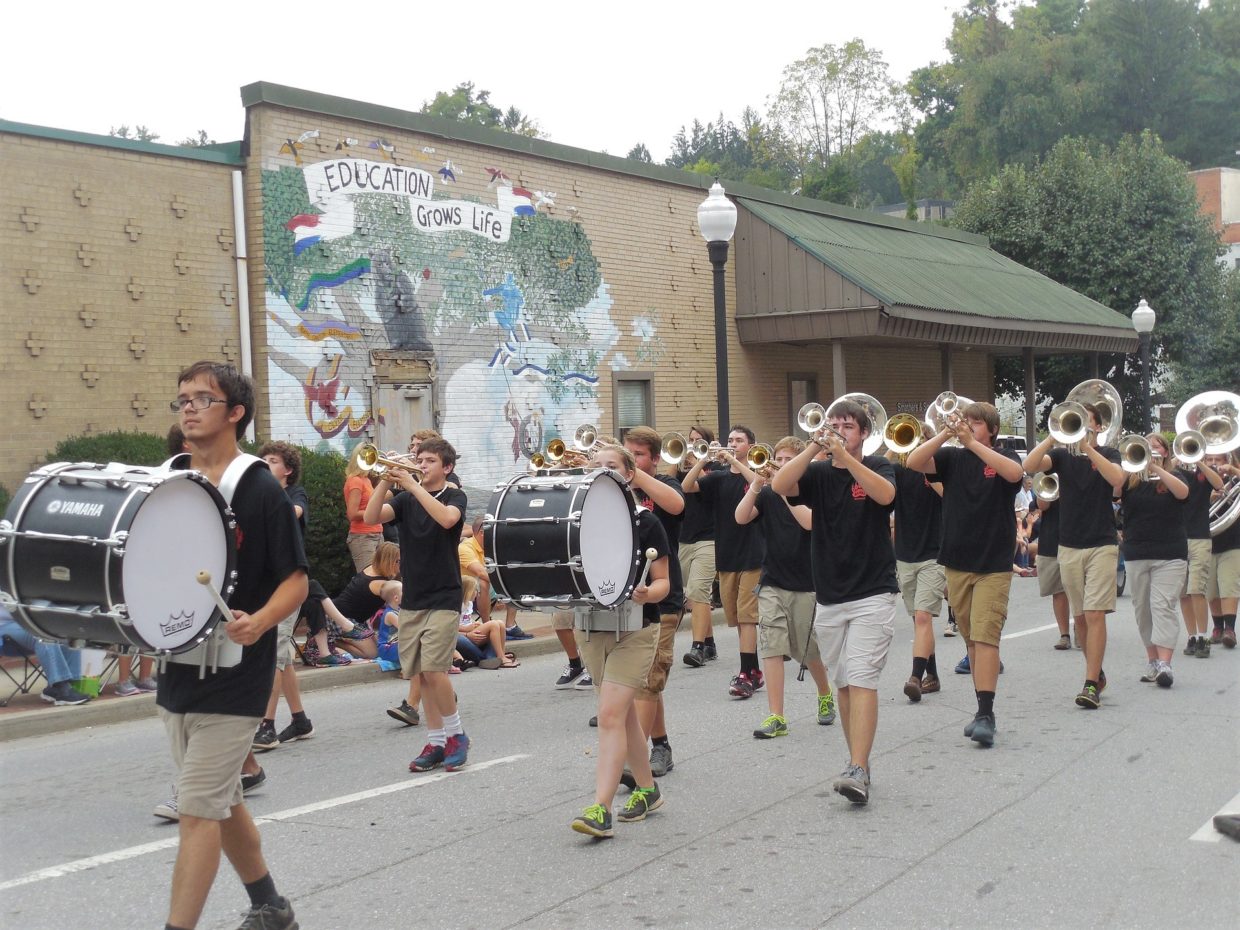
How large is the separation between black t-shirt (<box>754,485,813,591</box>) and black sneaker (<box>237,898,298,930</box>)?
4796mm

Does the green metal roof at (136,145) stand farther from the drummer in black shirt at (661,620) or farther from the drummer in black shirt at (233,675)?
the drummer in black shirt at (233,675)

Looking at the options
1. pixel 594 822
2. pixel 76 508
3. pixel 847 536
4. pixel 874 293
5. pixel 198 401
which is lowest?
pixel 594 822

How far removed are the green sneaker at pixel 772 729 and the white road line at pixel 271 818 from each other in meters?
1.51

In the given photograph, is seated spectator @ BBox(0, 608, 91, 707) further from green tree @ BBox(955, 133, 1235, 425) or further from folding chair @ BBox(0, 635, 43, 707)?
green tree @ BBox(955, 133, 1235, 425)

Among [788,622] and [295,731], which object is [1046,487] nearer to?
[788,622]

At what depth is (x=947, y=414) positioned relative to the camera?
24.9ft

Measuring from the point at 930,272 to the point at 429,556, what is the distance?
20266 millimetres

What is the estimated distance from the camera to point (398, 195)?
54.4ft

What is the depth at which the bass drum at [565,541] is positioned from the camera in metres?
6.22

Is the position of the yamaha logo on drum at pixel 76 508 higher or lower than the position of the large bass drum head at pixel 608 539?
higher

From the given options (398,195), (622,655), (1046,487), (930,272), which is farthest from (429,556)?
(930,272)

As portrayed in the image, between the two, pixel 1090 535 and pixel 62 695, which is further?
pixel 62 695

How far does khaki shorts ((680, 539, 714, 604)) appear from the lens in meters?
11.2

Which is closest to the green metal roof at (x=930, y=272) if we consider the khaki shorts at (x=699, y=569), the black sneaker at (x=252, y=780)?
the khaki shorts at (x=699, y=569)
